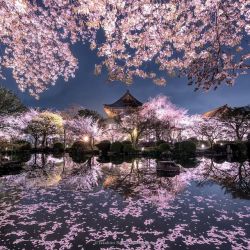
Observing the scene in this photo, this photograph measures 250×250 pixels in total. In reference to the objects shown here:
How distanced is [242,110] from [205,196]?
32072 millimetres

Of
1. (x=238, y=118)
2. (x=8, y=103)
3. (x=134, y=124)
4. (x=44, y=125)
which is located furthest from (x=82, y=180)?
(x=44, y=125)

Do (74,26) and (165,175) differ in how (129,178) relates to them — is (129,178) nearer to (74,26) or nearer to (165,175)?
(165,175)

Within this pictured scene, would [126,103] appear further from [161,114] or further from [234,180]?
[234,180]

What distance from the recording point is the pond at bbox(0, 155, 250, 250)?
327 inches

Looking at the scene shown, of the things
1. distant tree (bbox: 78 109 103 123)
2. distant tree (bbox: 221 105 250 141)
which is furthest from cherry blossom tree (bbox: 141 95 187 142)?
distant tree (bbox: 78 109 103 123)

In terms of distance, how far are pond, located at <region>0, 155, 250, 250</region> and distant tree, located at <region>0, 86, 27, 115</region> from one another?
20063mm

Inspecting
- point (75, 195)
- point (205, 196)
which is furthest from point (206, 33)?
point (75, 195)

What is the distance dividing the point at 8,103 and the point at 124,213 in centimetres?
3214

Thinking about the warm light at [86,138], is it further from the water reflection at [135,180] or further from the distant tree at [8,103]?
the water reflection at [135,180]

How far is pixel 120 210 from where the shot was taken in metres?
11.8

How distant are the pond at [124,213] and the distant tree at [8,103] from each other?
20.1 meters

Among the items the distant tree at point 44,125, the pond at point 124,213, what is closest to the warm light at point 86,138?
the distant tree at point 44,125

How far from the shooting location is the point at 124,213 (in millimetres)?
11320

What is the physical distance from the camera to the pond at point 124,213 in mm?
8312
